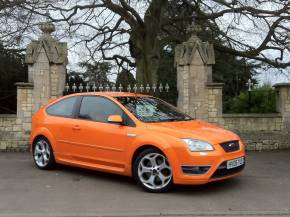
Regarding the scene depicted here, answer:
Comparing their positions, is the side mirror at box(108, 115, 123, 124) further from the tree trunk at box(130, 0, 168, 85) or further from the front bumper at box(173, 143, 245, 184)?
the tree trunk at box(130, 0, 168, 85)

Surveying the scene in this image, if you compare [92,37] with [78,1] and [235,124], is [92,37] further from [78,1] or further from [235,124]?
[235,124]

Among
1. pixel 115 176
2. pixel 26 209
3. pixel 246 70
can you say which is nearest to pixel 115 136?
pixel 115 176

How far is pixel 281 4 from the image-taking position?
55.2ft

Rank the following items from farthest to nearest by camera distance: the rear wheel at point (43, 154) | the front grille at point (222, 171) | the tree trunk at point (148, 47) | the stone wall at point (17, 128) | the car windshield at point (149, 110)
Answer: the tree trunk at point (148, 47) → the stone wall at point (17, 128) → the rear wheel at point (43, 154) → the car windshield at point (149, 110) → the front grille at point (222, 171)

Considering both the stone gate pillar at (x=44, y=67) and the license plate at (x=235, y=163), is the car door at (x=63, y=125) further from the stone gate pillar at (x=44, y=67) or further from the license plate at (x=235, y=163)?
the stone gate pillar at (x=44, y=67)

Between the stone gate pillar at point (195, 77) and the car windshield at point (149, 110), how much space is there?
354cm

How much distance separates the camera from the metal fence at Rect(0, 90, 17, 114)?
1378 centimetres

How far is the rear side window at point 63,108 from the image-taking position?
932 centimetres

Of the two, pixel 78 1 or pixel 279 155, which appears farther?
pixel 78 1

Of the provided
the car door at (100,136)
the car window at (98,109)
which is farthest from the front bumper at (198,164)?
the car window at (98,109)

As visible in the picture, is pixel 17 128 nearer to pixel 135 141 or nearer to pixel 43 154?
pixel 43 154

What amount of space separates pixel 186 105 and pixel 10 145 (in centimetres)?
493

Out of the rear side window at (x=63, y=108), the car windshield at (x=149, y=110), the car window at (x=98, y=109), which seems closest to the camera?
the car windshield at (x=149, y=110)

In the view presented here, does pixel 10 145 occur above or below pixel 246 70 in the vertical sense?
below
